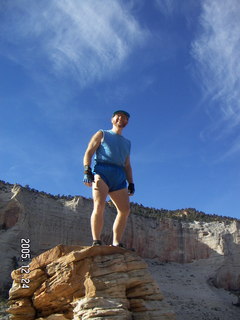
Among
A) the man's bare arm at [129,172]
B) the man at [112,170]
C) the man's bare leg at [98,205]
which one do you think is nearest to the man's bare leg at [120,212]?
the man at [112,170]

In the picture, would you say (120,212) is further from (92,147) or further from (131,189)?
(92,147)

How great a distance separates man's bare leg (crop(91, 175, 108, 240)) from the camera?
6766 millimetres

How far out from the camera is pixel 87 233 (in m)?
32.1

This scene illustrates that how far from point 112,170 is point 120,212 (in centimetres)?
70

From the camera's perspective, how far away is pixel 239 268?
124ft

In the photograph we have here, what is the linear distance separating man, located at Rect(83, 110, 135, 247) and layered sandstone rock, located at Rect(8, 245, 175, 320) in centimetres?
55

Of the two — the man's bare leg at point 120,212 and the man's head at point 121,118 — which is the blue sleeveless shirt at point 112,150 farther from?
the man's bare leg at point 120,212

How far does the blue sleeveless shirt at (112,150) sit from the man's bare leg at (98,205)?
1.27 feet

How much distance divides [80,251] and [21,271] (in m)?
1.22

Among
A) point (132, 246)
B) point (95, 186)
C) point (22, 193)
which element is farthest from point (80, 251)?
point (132, 246)

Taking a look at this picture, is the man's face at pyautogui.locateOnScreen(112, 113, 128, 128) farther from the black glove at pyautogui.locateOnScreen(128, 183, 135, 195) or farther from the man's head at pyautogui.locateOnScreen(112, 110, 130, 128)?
the black glove at pyautogui.locateOnScreen(128, 183, 135, 195)

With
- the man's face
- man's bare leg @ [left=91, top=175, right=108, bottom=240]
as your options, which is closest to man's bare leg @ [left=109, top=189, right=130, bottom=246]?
man's bare leg @ [left=91, top=175, right=108, bottom=240]

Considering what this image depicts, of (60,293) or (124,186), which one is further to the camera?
(124,186)

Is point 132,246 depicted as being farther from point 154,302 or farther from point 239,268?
point 154,302
